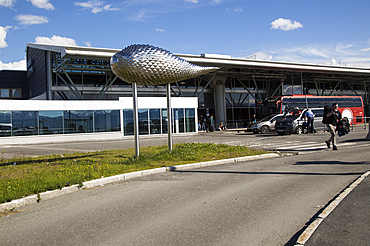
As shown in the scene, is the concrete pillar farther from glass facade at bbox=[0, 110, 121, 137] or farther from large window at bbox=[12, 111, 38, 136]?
large window at bbox=[12, 111, 38, 136]

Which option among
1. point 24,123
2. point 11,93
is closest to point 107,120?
point 24,123

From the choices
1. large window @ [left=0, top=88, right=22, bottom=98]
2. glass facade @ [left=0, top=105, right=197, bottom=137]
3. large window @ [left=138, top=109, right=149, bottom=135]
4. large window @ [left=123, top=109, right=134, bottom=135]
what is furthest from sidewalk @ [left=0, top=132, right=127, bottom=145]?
large window @ [left=0, top=88, right=22, bottom=98]

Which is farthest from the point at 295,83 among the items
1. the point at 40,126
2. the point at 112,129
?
Answer: the point at 40,126

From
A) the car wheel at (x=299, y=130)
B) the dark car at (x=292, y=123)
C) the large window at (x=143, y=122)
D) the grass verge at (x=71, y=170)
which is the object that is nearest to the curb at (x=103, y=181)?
the grass verge at (x=71, y=170)

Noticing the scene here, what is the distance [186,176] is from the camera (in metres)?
8.07

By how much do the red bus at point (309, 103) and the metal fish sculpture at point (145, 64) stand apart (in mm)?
22153

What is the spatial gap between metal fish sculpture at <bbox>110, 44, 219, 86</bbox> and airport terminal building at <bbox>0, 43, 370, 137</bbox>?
16960 millimetres

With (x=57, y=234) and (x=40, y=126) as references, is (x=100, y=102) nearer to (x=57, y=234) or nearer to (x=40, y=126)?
(x=40, y=126)

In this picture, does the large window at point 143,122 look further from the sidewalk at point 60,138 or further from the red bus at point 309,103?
the red bus at point 309,103

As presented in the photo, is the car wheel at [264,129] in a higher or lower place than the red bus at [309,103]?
lower

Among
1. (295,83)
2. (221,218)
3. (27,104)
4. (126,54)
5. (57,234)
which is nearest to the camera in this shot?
(57,234)

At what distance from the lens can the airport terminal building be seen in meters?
31.6

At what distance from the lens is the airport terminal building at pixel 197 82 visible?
1246 inches

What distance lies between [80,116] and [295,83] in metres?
34.6
